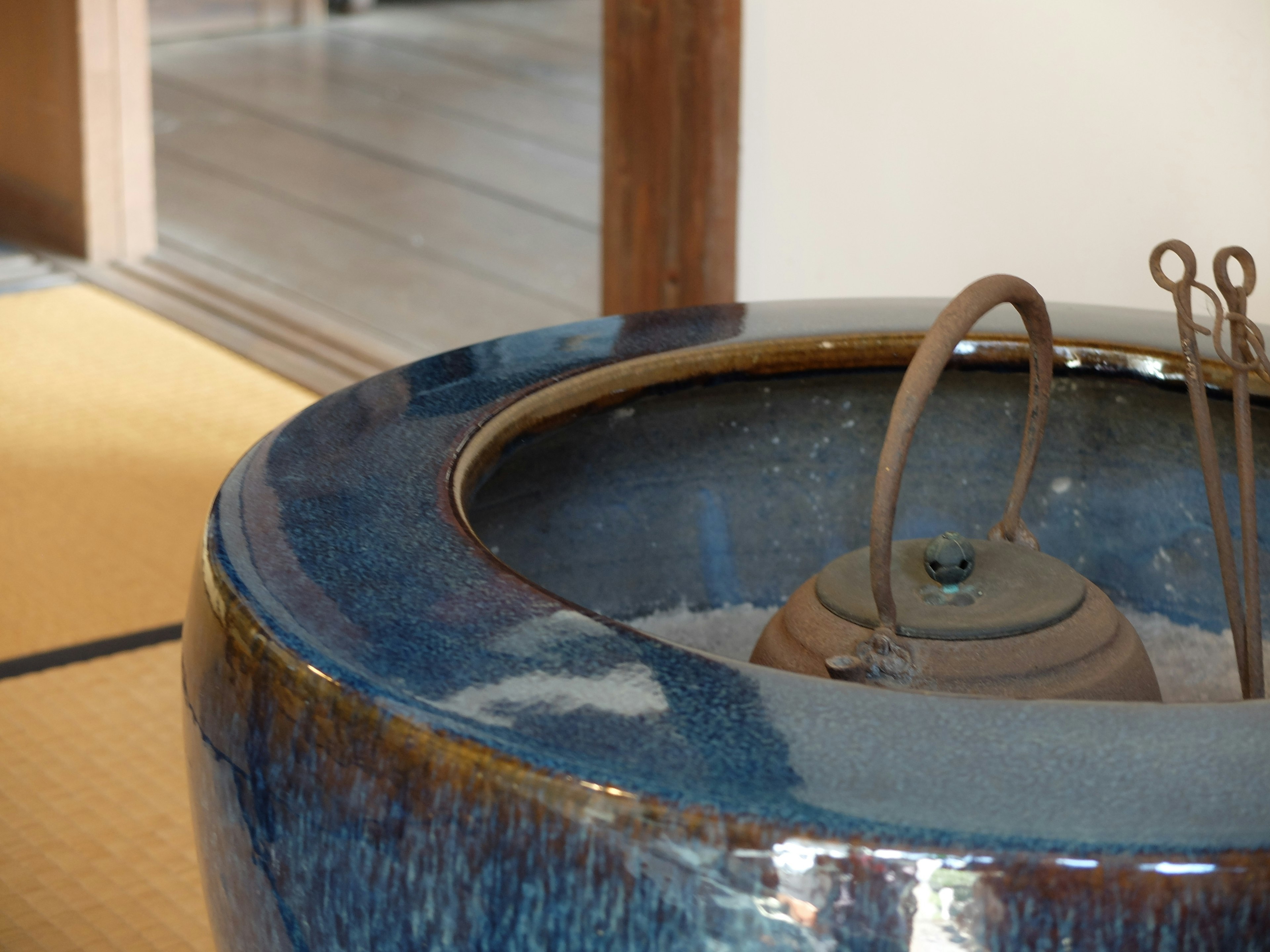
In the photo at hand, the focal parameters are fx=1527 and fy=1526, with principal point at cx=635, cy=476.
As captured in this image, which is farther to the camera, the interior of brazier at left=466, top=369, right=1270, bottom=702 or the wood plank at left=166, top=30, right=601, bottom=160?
the wood plank at left=166, top=30, right=601, bottom=160

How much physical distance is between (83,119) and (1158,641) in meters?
2.24

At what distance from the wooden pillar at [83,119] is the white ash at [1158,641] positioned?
81.8 inches

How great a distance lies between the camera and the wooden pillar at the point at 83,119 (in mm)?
2561

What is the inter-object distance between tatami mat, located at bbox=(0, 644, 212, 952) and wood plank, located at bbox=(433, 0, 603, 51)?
356 centimetres

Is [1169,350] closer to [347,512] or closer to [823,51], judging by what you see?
[347,512]

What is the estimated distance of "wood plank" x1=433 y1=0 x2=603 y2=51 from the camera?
4.86 meters

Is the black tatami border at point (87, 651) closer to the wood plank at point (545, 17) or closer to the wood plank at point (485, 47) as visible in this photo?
the wood plank at point (485, 47)

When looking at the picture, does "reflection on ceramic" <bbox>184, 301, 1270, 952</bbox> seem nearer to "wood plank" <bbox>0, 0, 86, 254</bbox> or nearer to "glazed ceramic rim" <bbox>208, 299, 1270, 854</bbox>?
"glazed ceramic rim" <bbox>208, 299, 1270, 854</bbox>

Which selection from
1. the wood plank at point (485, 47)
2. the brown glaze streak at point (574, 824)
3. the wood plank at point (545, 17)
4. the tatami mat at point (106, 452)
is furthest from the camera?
the wood plank at point (545, 17)

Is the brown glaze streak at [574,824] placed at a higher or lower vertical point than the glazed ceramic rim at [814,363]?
lower

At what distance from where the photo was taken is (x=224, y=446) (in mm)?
1930

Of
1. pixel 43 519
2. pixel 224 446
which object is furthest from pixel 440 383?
pixel 224 446

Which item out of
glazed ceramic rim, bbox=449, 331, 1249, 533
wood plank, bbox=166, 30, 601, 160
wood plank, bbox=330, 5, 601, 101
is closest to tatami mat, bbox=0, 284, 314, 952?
glazed ceramic rim, bbox=449, 331, 1249, 533

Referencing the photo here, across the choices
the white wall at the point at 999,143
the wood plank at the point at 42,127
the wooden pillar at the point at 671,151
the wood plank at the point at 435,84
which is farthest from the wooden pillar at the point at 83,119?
the white wall at the point at 999,143
